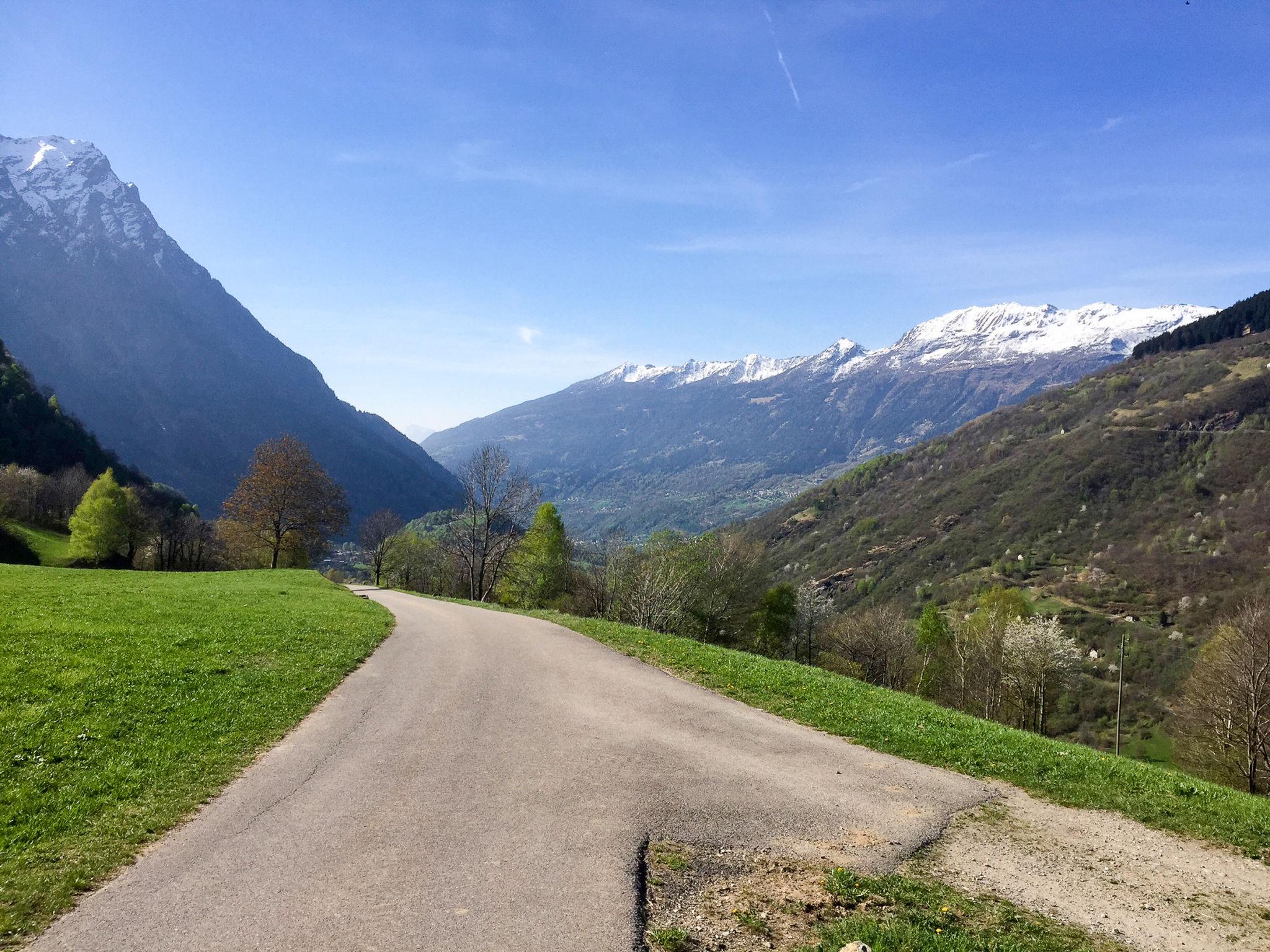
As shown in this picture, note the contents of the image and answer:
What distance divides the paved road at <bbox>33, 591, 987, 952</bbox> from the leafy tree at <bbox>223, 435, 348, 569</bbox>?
42083 millimetres

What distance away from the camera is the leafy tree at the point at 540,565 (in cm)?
6097

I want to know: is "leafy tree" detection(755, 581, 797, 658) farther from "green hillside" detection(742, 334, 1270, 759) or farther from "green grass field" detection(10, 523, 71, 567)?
"green grass field" detection(10, 523, 71, 567)

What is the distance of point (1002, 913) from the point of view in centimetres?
771

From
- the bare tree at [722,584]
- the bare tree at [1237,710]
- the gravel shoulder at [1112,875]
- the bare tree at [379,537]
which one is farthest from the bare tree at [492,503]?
the bare tree at [1237,710]

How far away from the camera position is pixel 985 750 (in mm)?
13586

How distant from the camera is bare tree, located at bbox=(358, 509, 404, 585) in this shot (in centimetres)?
7450

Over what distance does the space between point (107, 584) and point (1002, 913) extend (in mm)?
34783

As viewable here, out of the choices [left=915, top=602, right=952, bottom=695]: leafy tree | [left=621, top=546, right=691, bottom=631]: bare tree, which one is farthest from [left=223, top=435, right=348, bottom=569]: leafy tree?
[left=915, top=602, right=952, bottom=695]: leafy tree

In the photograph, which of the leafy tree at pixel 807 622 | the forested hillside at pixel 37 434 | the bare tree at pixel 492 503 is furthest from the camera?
the forested hillside at pixel 37 434

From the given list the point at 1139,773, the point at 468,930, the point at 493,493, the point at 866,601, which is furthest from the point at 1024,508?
the point at 468,930

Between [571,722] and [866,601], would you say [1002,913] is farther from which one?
[866,601]

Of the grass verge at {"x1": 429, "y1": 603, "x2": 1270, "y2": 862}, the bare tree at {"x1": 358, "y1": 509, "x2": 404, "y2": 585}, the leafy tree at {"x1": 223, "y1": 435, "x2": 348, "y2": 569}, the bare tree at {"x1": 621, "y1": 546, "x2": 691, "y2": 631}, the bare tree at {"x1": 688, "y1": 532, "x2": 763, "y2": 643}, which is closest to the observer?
the grass verge at {"x1": 429, "y1": 603, "x2": 1270, "y2": 862}

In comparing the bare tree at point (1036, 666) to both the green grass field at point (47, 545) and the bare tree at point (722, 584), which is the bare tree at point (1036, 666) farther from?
the green grass field at point (47, 545)

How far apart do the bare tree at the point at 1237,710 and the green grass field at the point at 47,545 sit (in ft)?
313
